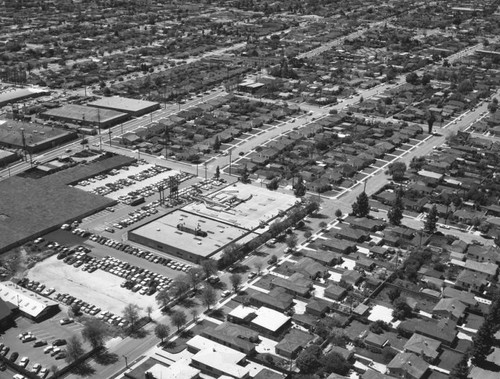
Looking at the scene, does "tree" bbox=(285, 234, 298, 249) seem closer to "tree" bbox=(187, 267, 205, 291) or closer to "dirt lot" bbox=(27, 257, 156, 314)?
"tree" bbox=(187, 267, 205, 291)

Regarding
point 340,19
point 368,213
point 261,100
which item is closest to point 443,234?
point 368,213

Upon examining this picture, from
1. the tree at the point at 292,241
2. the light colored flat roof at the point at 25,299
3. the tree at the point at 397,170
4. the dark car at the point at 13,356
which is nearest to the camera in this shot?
the dark car at the point at 13,356

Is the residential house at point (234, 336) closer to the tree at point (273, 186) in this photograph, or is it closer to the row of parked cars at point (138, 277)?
the row of parked cars at point (138, 277)

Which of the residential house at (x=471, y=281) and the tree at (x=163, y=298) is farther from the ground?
the tree at (x=163, y=298)

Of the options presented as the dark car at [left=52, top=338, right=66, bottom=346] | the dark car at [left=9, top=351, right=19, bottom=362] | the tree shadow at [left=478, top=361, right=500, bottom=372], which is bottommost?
the tree shadow at [left=478, top=361, right=500, bottom=372]

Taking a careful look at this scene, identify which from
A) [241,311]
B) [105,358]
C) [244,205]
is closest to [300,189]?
[244,205]

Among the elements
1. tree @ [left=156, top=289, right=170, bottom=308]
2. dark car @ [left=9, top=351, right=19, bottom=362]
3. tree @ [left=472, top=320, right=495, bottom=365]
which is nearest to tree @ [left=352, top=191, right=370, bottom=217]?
tree @ [left=472, top=320, right=495, bottom=365]

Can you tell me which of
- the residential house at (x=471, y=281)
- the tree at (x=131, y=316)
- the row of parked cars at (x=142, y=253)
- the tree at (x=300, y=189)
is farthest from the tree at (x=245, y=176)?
the tree at (x=131, y=316)

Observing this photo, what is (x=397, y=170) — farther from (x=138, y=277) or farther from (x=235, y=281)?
(x=138, y=277)
